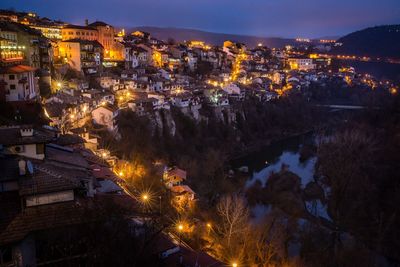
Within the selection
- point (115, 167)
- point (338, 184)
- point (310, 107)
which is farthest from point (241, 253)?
point (310, 107)

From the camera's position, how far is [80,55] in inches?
892

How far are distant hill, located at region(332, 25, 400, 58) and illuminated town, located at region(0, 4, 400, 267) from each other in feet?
96.0

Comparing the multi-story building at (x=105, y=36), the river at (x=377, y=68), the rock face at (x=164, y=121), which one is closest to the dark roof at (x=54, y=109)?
the rock face at (x=164, y=121)

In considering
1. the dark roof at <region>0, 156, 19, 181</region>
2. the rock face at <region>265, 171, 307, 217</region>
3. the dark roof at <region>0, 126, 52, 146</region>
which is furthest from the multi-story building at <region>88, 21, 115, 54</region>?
the dark roof at <region>0, 156, 19, 181</region>

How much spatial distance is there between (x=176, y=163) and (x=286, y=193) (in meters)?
6.68

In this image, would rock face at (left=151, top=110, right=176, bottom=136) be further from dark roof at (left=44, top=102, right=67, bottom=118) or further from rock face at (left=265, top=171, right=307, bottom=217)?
rock face at (left=265, top=171, right=307, bottom=217)

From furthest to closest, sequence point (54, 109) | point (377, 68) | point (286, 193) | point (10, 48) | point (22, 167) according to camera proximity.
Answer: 1. point (377, 68)
2. point (10, 48)
3. point (286, 193)
4. point (54, 109)
5. point (22, 167)

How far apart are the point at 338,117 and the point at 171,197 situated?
26.3 metres

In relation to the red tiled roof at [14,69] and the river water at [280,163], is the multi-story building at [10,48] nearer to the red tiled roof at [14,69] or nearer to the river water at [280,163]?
the red tiled roof at [14,69]

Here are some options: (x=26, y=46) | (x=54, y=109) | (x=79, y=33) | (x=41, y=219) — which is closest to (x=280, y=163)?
(x=54, y=109)

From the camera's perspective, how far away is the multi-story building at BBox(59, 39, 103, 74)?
22484mm

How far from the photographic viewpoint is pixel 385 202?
52.8ft

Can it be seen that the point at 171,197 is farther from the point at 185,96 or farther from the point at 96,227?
the point at 185,96

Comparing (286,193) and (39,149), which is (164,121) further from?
(39,149)
